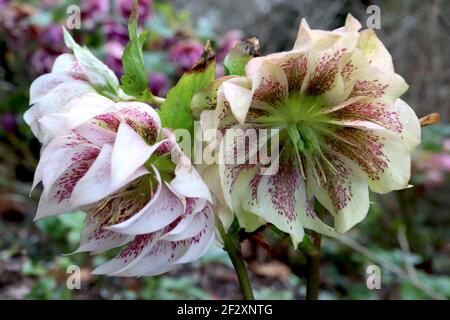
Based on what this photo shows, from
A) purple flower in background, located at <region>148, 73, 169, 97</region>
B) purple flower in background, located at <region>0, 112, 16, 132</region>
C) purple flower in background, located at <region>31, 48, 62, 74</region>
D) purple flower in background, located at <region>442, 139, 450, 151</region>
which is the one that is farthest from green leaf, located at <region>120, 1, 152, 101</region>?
purple flower in background, located at <region>442, 139, 450, 151</region>

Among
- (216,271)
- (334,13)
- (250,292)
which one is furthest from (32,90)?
(334,13)

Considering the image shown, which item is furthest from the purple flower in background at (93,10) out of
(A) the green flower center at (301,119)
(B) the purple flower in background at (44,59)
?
(A) the green flower center at (301,119)

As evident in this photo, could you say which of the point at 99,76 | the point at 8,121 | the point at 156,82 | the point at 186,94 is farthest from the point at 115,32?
the point at 186,94

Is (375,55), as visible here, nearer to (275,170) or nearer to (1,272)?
(275,170)

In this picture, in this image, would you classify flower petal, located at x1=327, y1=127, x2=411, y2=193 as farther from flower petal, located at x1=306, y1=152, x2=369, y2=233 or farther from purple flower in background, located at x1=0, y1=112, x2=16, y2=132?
purple flower in background, located at x1=0, y1=112, x2=16, y2=132

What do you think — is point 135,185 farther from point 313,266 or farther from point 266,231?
point 266,231
